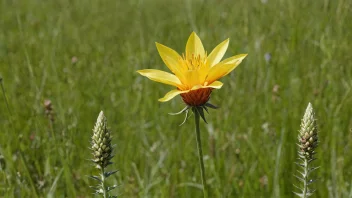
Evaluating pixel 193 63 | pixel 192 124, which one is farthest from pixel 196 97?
pixel 192 124

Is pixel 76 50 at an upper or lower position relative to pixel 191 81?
upper

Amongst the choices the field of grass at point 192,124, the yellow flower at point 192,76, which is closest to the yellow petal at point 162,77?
the yellow flower at point 192,76

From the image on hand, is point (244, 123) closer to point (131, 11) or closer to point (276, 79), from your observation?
point (276, 79)

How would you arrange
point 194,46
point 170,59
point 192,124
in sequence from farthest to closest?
1. point 192,124
2. point 194,46
3. point 170,59

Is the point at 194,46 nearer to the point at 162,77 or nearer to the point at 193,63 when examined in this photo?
the point at 193,63

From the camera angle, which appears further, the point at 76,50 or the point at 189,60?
the point at 76,50

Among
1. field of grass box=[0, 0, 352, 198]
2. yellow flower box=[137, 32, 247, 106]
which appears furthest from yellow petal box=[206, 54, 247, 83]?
field of grass box=[0, 0, 352, 198]

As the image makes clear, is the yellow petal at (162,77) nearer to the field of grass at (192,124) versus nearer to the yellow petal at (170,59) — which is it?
the yellow petal at (170,59)

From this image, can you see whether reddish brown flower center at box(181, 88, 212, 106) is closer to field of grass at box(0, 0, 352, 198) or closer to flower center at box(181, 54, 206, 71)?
flower center at box(181, 54, 206, 71)

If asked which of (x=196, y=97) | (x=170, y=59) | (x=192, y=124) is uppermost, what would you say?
(x=192, y=124)

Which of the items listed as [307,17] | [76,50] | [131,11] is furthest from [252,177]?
[131,11]
